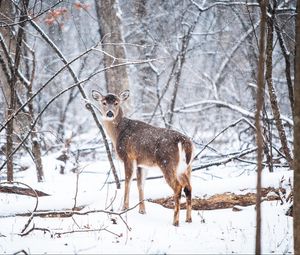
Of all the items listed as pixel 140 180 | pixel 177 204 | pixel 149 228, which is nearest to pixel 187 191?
pixel 177 204

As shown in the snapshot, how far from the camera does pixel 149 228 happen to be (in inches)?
242

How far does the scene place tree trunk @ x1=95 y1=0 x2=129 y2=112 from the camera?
473 inches

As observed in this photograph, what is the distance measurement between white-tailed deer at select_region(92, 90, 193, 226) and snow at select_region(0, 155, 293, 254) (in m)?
0.34

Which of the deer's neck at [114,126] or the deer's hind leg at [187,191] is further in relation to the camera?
the deer's neck at [114,126]

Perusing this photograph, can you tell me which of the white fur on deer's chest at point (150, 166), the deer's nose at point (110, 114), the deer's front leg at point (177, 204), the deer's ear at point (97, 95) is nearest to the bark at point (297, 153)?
the deer's front leg at point (177, 204)

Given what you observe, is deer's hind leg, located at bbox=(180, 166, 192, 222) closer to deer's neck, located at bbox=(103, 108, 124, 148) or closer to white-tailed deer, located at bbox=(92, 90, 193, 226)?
white-tailed deer, located at bbox=(92, 90, 193, 226)

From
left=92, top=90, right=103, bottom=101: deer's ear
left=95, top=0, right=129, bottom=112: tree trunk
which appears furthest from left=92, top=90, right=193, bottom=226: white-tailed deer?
left=95, top=0, right=129, bottom=112: tree trunk

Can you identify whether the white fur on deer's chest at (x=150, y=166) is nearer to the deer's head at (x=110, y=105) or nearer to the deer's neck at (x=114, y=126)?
the deer's neck at (x=114, y=126)

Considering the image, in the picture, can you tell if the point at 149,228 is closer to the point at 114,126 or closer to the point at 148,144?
the point at 148,144

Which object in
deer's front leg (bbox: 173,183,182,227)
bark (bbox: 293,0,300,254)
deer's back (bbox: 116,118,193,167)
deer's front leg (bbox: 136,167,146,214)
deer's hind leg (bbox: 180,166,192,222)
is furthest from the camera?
deer's front leg (bbox: 136,167,146,214)

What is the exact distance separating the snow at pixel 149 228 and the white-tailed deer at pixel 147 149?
34 centimetres

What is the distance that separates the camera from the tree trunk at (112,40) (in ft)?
→ 39.4

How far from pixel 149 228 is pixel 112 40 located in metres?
7.08

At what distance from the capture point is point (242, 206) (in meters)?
7.02
